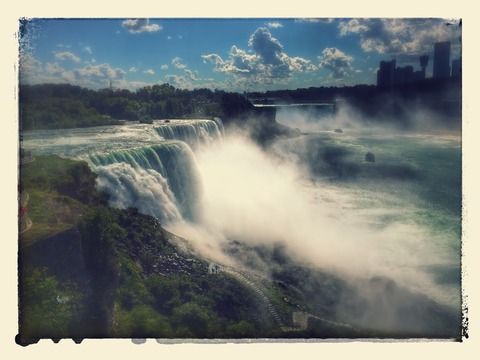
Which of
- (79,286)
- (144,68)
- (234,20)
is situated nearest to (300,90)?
(234,20)

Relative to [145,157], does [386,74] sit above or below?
above

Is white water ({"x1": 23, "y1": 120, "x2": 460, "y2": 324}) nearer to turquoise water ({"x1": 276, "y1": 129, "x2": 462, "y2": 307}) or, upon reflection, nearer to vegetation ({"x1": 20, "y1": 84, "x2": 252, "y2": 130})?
turquoise water ({"x1": 276, "y1": 129, "x2": 462, "y2": 307})

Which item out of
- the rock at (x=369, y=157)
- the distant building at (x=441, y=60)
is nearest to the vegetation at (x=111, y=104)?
the rock at (x=369, y=157)

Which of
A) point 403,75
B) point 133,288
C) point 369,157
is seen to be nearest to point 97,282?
point 133,288

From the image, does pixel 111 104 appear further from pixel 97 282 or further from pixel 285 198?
pixel 285 198

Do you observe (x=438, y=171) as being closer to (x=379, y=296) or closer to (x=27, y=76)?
(x=379, y=296)

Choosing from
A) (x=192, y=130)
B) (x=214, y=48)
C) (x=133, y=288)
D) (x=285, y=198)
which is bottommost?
(x=133, y=288)
